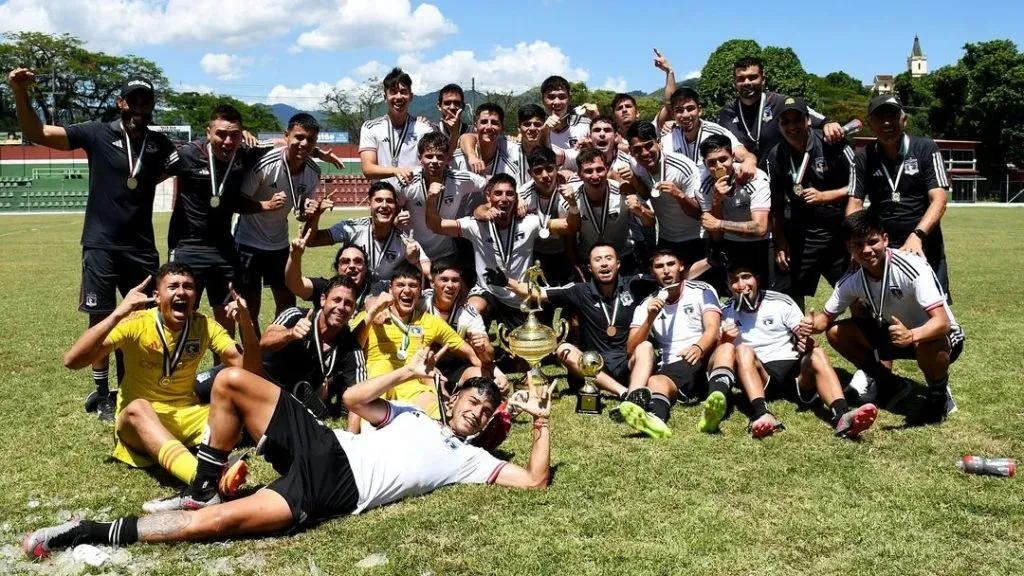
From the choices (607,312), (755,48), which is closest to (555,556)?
(607,312)

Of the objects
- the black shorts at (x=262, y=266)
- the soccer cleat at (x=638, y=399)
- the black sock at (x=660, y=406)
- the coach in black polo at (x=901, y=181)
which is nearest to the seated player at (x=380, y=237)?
the black shorts at (x=262, y=266)

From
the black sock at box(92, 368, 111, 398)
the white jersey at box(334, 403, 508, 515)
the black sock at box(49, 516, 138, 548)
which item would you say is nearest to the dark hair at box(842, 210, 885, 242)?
the white jersey at box(334, 403, 508, 515)

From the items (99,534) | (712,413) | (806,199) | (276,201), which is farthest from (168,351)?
(806,199)

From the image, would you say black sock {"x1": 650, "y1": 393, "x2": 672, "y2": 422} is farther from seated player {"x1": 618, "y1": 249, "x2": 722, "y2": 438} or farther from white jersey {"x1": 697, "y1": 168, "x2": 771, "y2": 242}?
white jersey {"x1": 697, "y1": 168, "x2": 771, "y2": 242}

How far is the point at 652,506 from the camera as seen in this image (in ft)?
14.1

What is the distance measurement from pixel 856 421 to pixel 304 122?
4847mm

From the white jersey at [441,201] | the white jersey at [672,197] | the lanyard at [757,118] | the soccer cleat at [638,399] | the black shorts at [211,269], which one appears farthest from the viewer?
the lanyard at [757,118]

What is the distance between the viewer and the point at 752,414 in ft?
18.8

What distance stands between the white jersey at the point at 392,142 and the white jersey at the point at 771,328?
11.4 ft

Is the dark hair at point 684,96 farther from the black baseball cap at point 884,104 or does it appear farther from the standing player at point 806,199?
the black baseball cap at point 884,104

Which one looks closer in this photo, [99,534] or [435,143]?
[99,534]

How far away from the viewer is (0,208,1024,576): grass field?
366cm

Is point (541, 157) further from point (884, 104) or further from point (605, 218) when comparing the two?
point (884, 104)

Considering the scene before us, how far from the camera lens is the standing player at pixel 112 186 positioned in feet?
20.2
